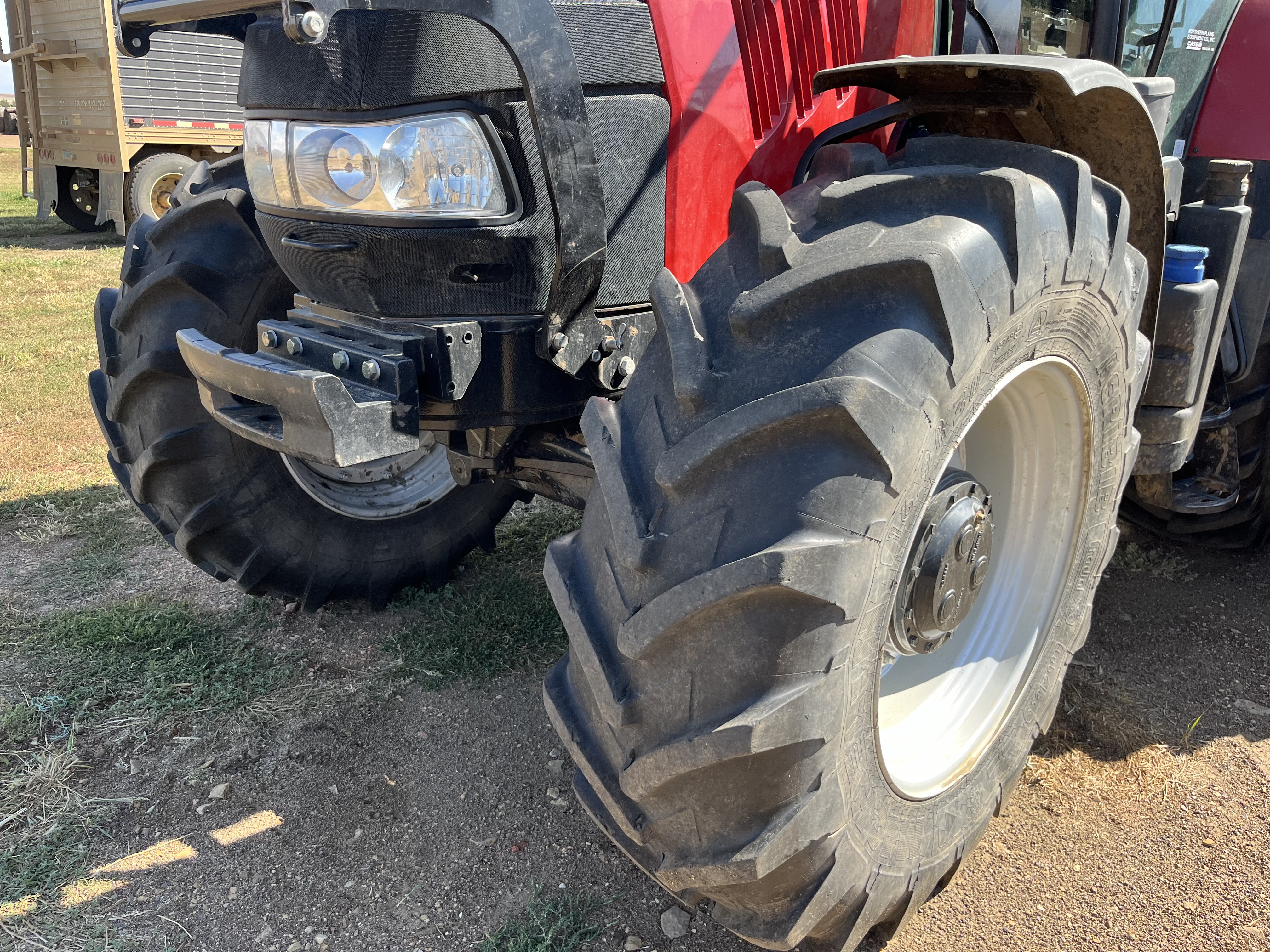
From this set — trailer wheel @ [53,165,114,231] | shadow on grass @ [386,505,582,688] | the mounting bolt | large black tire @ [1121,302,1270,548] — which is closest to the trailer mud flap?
the mounting bolt

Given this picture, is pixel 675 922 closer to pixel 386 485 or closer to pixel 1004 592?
pixel 1004 592

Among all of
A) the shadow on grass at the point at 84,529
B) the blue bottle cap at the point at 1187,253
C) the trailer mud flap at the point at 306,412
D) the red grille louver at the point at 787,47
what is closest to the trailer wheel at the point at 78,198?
the shadow on grass at the point at 84,529

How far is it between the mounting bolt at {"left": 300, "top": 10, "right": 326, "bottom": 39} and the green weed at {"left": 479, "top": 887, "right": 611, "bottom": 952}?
1.61 meters

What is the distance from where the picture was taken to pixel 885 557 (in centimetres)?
146

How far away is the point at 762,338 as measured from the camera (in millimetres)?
1480

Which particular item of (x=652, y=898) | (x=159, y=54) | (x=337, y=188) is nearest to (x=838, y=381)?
(x=337, y=188)

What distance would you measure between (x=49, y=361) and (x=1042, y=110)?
6.09m

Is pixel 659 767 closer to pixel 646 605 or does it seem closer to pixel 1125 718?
pixel 646 605

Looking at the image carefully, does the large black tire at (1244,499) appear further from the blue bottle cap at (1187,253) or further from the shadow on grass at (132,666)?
the shadow on grass at (132,666)

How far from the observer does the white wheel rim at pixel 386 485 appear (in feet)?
9.72

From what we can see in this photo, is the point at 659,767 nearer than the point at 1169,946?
Yes

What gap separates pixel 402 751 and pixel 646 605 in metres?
1.35

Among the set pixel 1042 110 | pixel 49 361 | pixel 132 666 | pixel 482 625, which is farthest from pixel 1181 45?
pixel 49 361

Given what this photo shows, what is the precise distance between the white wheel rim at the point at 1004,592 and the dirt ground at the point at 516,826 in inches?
13.2
